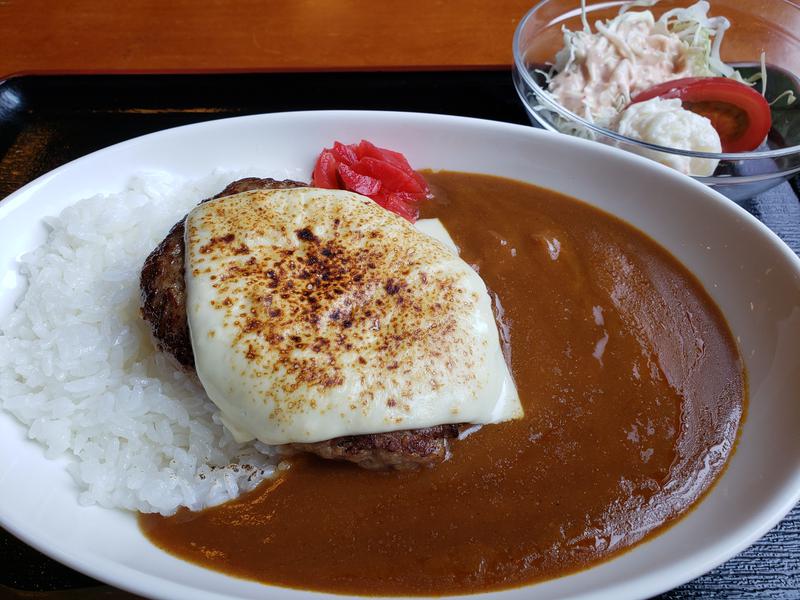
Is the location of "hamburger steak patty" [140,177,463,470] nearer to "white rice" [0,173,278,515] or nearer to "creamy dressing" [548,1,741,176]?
"white rice" [0,173,278,515]

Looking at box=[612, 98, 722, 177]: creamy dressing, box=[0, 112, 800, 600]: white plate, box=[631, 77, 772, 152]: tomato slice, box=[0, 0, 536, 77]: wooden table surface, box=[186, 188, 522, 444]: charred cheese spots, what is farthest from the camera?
box=[0, 0, 536, 77]: wooden table surface

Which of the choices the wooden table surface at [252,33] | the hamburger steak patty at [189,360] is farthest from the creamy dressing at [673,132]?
the hamburger steak patty at [189,360]

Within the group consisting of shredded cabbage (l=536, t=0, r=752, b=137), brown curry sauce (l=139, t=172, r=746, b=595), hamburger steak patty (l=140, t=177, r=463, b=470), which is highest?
shredded cabbage (l=536, t=0, r=752, b=137)

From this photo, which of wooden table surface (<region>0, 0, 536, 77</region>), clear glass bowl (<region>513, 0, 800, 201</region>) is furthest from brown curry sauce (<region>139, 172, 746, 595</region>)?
wooden table surface (<region>0, 0, 536, 77</region>)

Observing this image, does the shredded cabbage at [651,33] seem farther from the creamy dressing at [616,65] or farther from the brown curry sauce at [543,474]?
the brown curry sauce at [543,474]

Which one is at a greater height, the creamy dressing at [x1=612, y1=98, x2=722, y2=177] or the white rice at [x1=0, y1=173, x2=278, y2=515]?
the creamy dressing at [x1=612, y1=98, x2=722, y2=177]

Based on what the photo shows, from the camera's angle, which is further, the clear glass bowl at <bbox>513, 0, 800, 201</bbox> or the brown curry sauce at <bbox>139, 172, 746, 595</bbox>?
the clear glass bowl at <bbox>513, 0, 800, 201</bbox>
